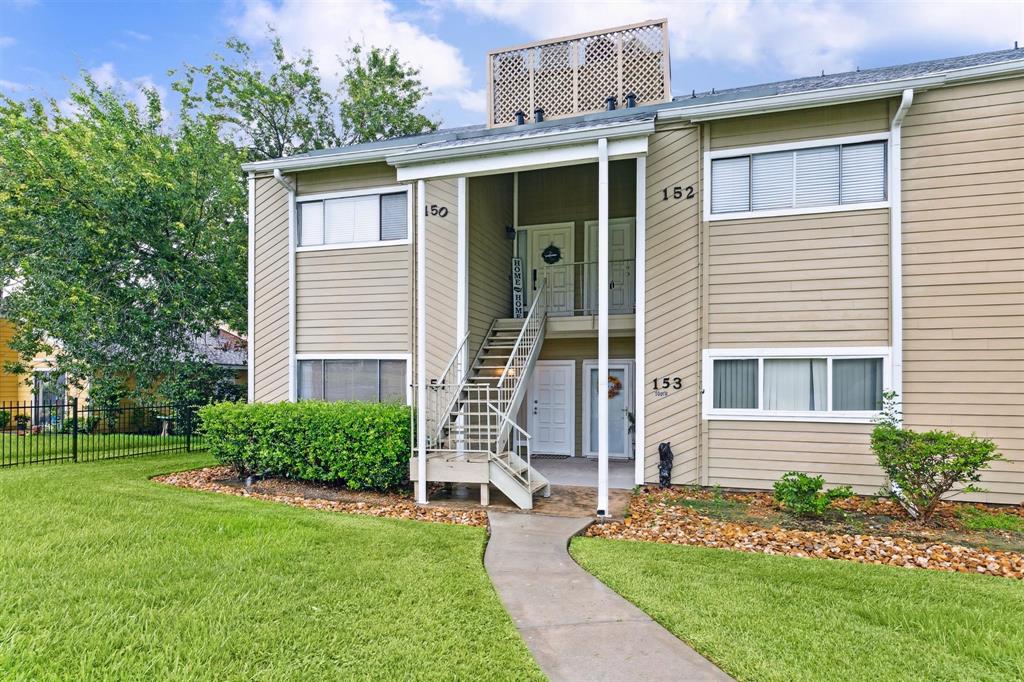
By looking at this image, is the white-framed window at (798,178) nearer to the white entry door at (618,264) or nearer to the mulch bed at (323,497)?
the white entry door at (618,264)

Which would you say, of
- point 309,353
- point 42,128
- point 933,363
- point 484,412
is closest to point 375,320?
point 309,353

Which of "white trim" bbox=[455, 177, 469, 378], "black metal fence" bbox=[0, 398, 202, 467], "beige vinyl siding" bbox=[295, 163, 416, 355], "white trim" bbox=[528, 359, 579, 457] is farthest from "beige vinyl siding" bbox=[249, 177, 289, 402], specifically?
"white trim" bbox=[528, 359, 579, 457]

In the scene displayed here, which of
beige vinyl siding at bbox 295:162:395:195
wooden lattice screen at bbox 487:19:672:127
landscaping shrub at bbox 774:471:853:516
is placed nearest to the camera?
landscaping shrub at bbox 774:471:853:516

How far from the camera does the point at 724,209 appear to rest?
25.9ft

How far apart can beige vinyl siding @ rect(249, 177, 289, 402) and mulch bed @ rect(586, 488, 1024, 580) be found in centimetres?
678

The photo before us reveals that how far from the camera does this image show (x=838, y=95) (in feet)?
22.9

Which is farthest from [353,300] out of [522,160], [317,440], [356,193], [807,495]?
[807,495]

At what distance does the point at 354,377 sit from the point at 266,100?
1382 cm

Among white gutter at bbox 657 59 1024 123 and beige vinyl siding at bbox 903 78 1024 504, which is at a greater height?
white gutter at bbox 657 59 1024 123

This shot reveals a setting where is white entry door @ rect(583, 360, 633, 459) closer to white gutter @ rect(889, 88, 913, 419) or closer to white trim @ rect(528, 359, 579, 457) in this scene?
white trim @ rect(528, 359, 579, 457)

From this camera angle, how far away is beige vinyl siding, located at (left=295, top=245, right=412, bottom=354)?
9320mm

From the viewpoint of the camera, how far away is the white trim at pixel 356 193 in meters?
9.35

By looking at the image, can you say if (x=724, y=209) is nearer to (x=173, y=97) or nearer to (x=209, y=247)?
(x=209, y=247)

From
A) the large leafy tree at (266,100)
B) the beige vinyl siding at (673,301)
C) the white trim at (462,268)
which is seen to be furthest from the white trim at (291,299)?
the large leafy tree at (266,100)
